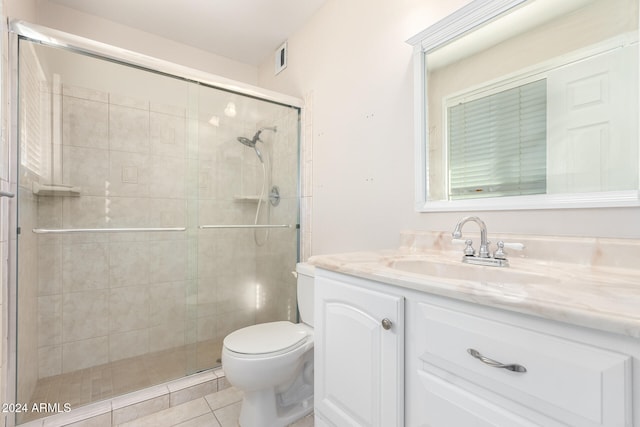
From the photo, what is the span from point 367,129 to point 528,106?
0.75 m

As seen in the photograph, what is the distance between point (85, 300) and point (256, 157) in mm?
1422

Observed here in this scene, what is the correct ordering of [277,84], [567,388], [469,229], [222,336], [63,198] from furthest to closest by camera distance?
[277,84], [222,336], [63,198], [469,229], [567,388]

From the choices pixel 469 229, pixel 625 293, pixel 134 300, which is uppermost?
pixel 469 229

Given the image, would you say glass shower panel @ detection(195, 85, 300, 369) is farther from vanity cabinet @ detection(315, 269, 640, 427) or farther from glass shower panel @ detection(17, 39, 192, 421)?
vanity cabinet @ detection(315, 269, 640, 427)

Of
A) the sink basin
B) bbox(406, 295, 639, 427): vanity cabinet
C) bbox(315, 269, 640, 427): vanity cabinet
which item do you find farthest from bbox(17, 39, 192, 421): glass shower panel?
bbox(406, 295, 639, 427): vanity cabinet

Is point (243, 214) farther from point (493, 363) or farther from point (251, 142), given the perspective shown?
point (493, 363)

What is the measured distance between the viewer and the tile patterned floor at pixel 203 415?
1.51 m

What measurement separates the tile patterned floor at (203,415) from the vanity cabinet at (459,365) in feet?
2.25

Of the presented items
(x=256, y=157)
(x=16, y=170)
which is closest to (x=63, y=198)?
(x=16, y=170)

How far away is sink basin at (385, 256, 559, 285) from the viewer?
923mm

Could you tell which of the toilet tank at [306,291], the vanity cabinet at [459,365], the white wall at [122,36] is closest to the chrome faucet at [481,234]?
the vanity cabinet at [459,365]

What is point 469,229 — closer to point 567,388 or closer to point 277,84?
point 567,388

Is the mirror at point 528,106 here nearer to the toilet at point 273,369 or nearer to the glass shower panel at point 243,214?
the toilet at point 273,369

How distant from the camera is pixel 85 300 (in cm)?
192
